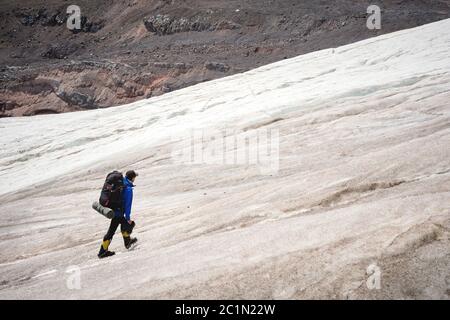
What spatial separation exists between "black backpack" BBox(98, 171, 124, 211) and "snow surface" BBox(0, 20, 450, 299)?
1.12m

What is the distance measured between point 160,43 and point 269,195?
33.6 metres

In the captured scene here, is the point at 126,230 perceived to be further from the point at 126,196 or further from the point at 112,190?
the point at 112,190

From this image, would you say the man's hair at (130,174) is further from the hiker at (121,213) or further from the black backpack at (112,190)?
the black backpack at (112,190)

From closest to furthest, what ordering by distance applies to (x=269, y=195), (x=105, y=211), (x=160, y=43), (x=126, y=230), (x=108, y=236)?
(x=105, y=211), (x=108, y=236), (x=126, y=230), (x=269, y=195), (x=160, y=43)

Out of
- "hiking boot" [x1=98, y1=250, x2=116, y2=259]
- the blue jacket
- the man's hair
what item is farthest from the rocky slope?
"hiking boot" [x1=98, y1=250, x2=116, y2=259]

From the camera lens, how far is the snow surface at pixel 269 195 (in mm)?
6332

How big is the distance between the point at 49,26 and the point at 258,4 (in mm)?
24884

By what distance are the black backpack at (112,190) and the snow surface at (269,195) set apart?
112 centimetres

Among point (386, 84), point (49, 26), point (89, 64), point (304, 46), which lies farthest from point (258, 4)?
point (386, 84)

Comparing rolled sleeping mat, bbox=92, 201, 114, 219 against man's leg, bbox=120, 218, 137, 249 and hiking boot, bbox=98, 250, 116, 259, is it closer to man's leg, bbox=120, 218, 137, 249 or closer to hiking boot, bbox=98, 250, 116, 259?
man's leg, bbox=120, 218, 137, 249

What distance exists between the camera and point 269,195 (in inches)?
392

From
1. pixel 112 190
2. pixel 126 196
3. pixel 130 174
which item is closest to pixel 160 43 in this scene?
pixel 130 174

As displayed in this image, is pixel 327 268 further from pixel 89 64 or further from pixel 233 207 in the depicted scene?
pixel 89 64

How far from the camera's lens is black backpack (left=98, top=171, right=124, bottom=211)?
27.2 ft
